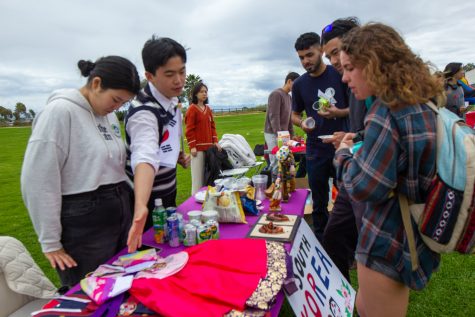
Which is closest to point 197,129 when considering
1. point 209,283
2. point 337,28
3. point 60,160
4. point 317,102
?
point 317,102

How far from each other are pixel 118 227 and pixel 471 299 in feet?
8.99

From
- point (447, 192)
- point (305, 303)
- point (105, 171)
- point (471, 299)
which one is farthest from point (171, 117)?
point (471, 299)

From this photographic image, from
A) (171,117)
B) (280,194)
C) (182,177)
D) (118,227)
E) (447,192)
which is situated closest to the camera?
(447,192)

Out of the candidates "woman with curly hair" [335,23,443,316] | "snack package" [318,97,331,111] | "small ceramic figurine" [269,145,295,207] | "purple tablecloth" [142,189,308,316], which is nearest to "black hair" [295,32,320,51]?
"snack package" [318,97,331,111]

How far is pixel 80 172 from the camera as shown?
1535 mm

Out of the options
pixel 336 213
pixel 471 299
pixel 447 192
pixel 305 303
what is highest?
pixel 447 192

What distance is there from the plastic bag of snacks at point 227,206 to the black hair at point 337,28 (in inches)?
55.2

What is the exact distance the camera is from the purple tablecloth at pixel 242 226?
5.66ft

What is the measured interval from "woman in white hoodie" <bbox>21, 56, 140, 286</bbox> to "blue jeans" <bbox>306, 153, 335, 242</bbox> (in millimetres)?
1894

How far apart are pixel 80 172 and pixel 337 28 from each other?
2.05m

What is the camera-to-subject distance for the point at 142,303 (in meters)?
1.23

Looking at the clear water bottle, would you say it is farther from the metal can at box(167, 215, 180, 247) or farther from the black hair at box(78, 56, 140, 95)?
the black hair at box(78, 56, 140, 95)

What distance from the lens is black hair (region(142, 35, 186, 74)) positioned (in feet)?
5.80

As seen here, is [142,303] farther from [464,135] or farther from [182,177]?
[182,177]
